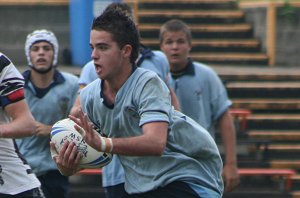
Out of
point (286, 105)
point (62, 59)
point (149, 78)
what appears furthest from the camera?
point (62, 59)

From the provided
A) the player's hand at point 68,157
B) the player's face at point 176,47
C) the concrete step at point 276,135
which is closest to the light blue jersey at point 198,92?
the player's face at point 176,47

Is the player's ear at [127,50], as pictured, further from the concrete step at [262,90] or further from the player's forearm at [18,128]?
the concrete step at [262,90]

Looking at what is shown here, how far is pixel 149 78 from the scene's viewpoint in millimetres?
5434

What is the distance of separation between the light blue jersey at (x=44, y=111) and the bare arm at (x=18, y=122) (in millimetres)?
1939

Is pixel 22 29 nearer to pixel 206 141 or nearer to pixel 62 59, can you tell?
pixel 62 59

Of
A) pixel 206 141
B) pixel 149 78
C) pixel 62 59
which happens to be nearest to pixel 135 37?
pixel 149 78

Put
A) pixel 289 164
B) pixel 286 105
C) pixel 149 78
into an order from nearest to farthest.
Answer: pixel 149 78 < pixel 289 164 < pixel 286 105

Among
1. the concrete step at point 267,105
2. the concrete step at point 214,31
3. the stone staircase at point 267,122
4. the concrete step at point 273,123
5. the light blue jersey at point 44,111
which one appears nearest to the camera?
the light blue jersey at point 44,111

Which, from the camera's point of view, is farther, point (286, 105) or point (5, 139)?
point (286, 105)

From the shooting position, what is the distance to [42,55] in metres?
8.59

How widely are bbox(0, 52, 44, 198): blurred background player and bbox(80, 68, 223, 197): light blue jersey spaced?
26.6 inches

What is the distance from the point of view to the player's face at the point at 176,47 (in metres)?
8.02

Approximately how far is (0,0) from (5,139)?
8231 millimetres

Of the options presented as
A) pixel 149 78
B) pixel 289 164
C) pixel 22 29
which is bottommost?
pixel 289 164
